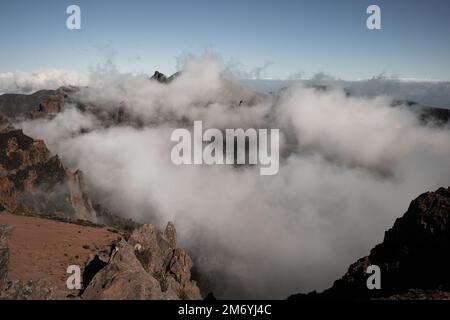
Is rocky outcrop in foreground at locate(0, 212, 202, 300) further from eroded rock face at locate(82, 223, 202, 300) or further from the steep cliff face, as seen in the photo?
the steep cliff face

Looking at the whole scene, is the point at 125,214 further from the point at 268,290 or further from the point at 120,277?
the point at 120,277

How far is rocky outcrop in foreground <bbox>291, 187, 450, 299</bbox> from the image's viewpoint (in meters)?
25.5

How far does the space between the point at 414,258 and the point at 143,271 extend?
23.0 meters

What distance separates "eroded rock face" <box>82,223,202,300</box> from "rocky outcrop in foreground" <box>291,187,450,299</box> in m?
16.7

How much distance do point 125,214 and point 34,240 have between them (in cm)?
10752

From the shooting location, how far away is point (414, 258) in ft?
95.8

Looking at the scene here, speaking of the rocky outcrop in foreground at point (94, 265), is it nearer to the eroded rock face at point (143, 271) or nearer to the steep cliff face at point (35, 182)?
the eroded rock face at point (143, 271)

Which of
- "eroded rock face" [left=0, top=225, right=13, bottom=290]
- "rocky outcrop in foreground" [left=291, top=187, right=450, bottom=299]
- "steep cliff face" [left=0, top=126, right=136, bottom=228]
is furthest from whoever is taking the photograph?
"steep cliff face" [left=0, top=126, right=136, bottom=228]

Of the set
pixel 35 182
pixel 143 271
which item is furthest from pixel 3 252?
pixel 35 182

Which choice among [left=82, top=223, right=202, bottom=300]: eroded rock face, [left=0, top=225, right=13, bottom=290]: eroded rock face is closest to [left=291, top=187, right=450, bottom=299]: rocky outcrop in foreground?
[left=82, top=223, right=202, bottom=300]: eroded rock face

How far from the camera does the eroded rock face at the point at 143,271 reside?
21609mm

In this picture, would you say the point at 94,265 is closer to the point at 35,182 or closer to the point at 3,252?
the point at 3,252
